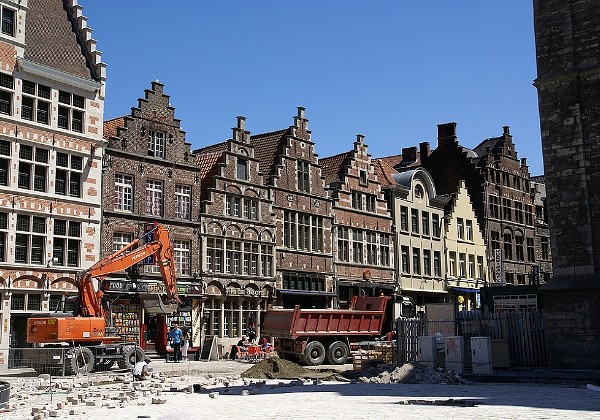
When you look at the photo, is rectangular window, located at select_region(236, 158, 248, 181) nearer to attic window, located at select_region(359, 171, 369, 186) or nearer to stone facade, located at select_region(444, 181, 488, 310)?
attic window, located at select_region(359, 171, 369, 186)

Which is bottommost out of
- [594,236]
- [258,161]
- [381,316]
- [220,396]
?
[220,396]

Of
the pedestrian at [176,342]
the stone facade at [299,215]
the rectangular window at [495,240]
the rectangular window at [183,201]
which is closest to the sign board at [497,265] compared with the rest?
the rectangular window at [495,240]

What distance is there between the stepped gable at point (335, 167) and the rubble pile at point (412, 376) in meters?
24.1

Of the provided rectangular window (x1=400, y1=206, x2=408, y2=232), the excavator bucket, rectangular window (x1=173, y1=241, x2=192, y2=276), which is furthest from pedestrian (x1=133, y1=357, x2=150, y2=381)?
rectangular window (x1=400, y1=206, x2=408, y2=232)

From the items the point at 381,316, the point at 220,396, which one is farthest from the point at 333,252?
the point at 220,396

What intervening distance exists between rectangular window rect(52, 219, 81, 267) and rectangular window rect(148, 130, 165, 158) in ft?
17.5

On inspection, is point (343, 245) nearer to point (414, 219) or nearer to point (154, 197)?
point (414, 219)

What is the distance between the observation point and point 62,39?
1265 inches

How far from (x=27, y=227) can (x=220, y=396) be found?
15.5 metres

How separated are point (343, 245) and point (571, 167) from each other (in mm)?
21808

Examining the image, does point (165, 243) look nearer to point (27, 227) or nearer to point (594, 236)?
point (27, 227)

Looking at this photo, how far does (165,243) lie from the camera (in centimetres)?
2973

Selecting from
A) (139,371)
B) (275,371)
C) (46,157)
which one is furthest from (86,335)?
(46,157)

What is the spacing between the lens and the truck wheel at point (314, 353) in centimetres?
2903
